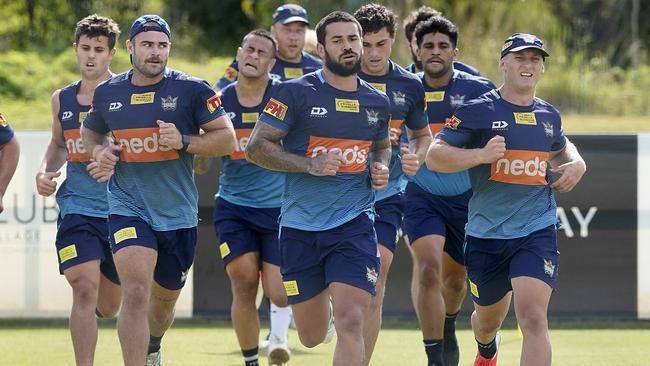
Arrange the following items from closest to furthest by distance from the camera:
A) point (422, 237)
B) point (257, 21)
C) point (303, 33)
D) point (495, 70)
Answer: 1. point (422, 237)
2. point (303, 33)
3. point (495, 70)
4. point (257, 21)

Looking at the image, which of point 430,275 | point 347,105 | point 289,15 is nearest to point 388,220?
point 430,275

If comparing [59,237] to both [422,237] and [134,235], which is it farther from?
[422,237]

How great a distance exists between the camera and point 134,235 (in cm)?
819

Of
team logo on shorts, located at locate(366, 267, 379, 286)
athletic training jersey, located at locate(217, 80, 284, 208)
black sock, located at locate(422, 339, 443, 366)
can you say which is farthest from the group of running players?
athletic training jersey, located at locate(217, 80, 284, 208)

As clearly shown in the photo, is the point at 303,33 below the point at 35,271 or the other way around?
the other way around

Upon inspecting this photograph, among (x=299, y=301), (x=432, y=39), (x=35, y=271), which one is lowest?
(x=35, y=271)

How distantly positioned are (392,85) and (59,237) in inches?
102

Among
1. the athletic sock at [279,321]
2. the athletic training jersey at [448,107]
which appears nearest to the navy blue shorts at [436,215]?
the athletic training jersey at [448,107]

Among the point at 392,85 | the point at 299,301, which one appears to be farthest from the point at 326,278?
the point at 392,85

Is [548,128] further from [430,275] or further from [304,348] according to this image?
[304,348]

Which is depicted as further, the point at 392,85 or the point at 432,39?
the point at 432,39

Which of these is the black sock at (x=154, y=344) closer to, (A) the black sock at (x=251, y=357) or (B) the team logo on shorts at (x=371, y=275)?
(A) the black sock at (x=251, y=357)

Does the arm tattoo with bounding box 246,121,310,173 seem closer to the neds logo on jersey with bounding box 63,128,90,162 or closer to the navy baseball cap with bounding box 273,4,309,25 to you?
the neds logo on jersey with bounding box 63,128,90,162

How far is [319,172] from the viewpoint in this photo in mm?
7809
